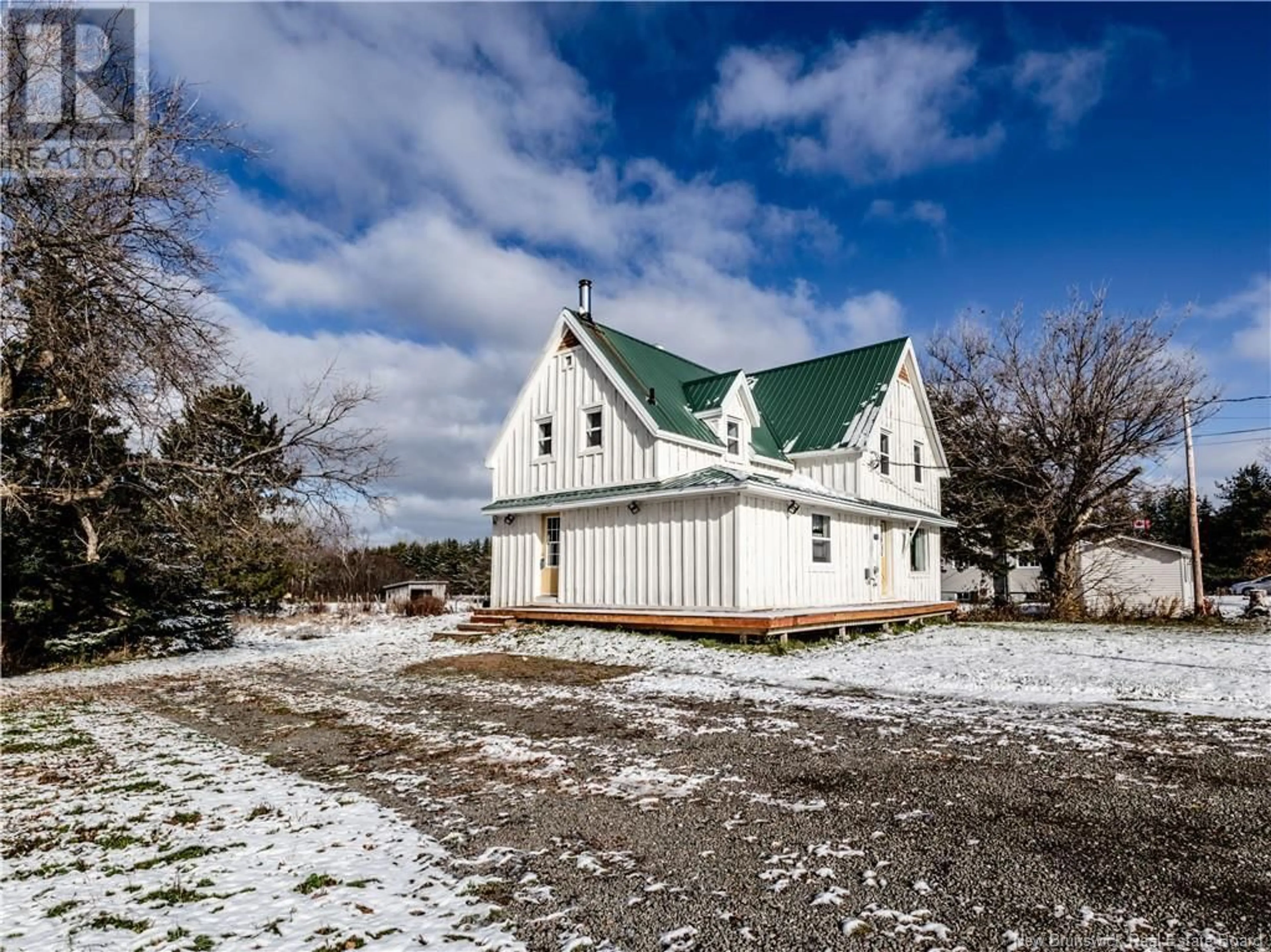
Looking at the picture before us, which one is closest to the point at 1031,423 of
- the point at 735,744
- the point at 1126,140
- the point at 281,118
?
the point at 1126,140

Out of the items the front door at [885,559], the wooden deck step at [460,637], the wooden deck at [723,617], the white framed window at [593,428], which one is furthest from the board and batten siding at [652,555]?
the front door at [885,559]

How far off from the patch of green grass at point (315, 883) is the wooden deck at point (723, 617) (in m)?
10.4

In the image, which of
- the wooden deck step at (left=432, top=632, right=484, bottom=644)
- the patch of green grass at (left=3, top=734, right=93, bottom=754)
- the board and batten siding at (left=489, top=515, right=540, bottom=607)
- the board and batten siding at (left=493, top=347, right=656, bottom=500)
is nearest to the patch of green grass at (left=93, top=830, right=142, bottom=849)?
the patch of green grass at (left=3, top=734, right=93, bottom=754)

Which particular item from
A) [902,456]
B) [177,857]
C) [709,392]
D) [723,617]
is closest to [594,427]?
[709,392]

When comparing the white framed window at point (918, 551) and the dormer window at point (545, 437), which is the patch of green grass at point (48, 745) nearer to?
the dormer window at point (545, 437)

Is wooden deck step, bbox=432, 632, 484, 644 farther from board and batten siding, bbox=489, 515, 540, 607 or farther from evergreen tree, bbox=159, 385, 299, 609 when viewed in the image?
Result: evergreen tree, bbox=159, 385, 299, 609

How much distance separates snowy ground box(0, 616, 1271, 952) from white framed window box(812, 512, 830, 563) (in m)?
7.56

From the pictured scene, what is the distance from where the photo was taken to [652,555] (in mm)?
15789

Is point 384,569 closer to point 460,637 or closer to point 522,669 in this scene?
point 460,637

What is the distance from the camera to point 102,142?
29.8 feet

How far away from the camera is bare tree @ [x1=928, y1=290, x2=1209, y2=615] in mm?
21016

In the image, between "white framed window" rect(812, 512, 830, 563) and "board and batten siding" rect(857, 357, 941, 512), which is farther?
"board and batten siding" rect(857, 357, 941, 512)

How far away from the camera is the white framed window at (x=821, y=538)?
55.7 ft

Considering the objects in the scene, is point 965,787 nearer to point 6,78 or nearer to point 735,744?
point 735,744
